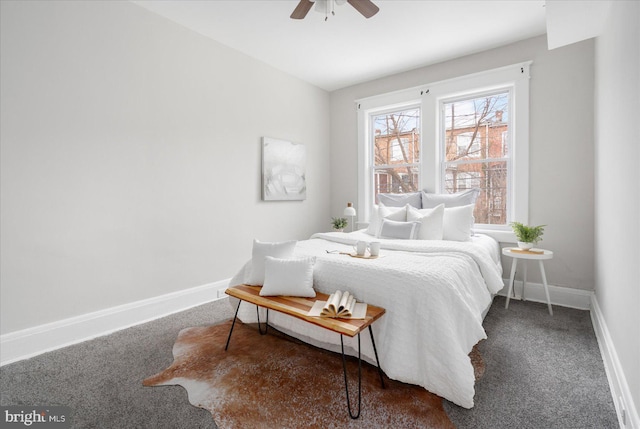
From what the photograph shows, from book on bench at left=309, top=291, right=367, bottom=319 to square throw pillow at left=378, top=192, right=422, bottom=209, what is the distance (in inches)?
84.9

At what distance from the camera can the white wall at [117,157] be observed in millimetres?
2184

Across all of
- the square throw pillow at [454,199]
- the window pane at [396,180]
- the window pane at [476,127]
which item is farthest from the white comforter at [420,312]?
the window pane at [396,180]

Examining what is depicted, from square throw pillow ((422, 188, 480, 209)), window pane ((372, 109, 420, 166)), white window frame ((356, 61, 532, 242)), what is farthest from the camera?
window pane ((372, 109, 420, 166))

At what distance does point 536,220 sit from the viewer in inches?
130

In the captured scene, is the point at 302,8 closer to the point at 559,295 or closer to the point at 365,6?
the point at 365,6

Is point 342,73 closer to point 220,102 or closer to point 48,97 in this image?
point 220,102

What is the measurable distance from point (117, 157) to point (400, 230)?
2616mm

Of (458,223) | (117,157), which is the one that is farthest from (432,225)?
(117,157)

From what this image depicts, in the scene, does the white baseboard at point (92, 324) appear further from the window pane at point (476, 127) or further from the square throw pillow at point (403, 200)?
the window pane at point (476, 127)

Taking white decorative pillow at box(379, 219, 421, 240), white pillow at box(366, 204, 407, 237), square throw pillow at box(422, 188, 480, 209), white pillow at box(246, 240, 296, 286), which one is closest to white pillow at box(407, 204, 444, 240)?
white decorative pillow at box(379, 219, 421, 240)

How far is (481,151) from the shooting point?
3701 mm

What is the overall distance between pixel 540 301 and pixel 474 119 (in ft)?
7.01

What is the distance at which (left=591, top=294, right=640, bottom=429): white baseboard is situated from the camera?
4.54 feet

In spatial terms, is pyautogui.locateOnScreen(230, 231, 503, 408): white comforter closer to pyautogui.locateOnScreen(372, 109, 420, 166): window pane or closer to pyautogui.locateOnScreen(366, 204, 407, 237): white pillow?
pyautogui.locateOnScreen(366, 204, 407, 237): white pillow
